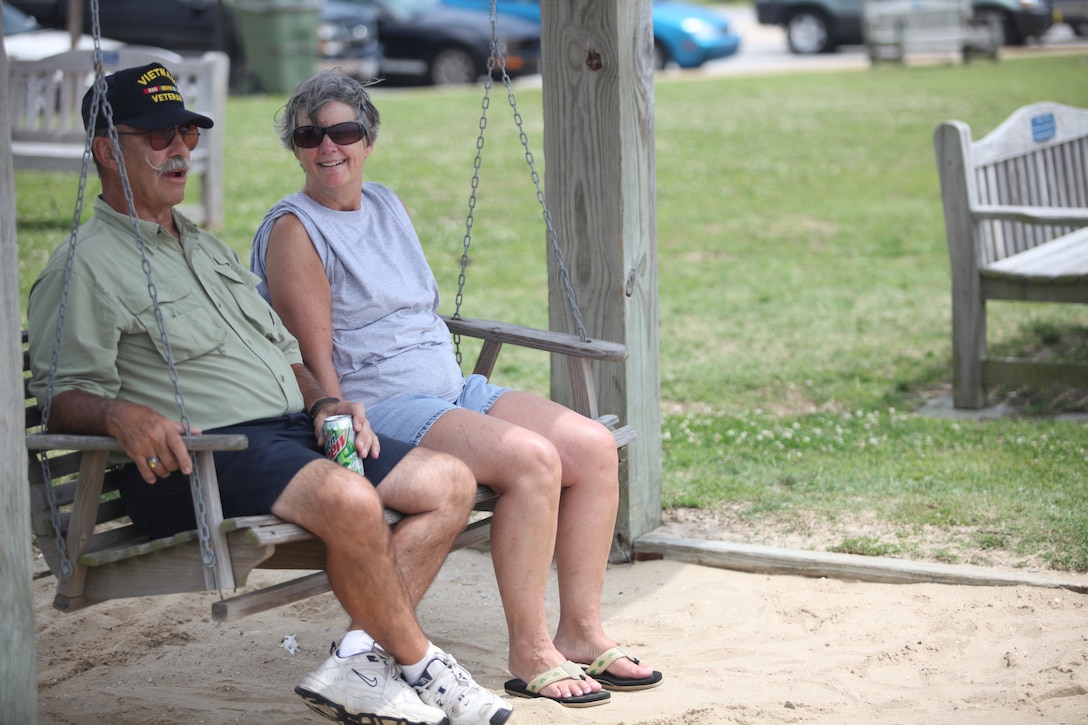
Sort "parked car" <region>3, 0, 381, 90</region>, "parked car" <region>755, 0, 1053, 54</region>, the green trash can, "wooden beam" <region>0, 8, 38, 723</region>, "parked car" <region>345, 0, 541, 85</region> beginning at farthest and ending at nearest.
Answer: "parked car" <region>755, 0, 1053, 54</region>, "parked car" <region>345, 0, 541, 85</region>, "parked car" <region>3, 0, 381, 90</region>, the green trash can, "wooden beam" <region>0, 8, 38, 723</region>

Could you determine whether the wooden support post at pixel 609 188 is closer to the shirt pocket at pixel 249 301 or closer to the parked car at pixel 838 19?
the shirt pocket at pixel 249 301

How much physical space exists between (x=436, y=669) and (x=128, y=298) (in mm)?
1111

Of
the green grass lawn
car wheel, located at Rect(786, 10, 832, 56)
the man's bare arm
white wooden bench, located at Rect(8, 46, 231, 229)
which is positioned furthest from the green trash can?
the man's bare arm

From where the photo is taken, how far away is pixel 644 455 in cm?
440

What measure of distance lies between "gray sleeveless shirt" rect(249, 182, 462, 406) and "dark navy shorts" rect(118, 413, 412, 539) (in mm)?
364

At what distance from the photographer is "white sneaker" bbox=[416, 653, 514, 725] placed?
295cm

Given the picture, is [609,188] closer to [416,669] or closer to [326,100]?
[326,100]

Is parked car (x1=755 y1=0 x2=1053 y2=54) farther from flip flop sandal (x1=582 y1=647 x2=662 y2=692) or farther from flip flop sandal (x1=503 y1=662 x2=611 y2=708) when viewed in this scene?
flip flop sandal (x1=503 y1=662 x2=611 y2=708)

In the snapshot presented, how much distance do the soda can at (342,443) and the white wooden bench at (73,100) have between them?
5.94 meters

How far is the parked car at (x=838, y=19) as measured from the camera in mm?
18938

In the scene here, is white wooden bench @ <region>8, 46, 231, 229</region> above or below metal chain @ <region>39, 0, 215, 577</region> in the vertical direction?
above

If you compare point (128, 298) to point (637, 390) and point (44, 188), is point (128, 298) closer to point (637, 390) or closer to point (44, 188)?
point (637, 390)

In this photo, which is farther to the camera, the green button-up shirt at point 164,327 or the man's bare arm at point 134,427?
the green button-up shirt at point 164,327

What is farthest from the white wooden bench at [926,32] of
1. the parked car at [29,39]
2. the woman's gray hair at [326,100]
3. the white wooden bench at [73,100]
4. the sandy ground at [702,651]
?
the woman's gray hair at [326,100]
